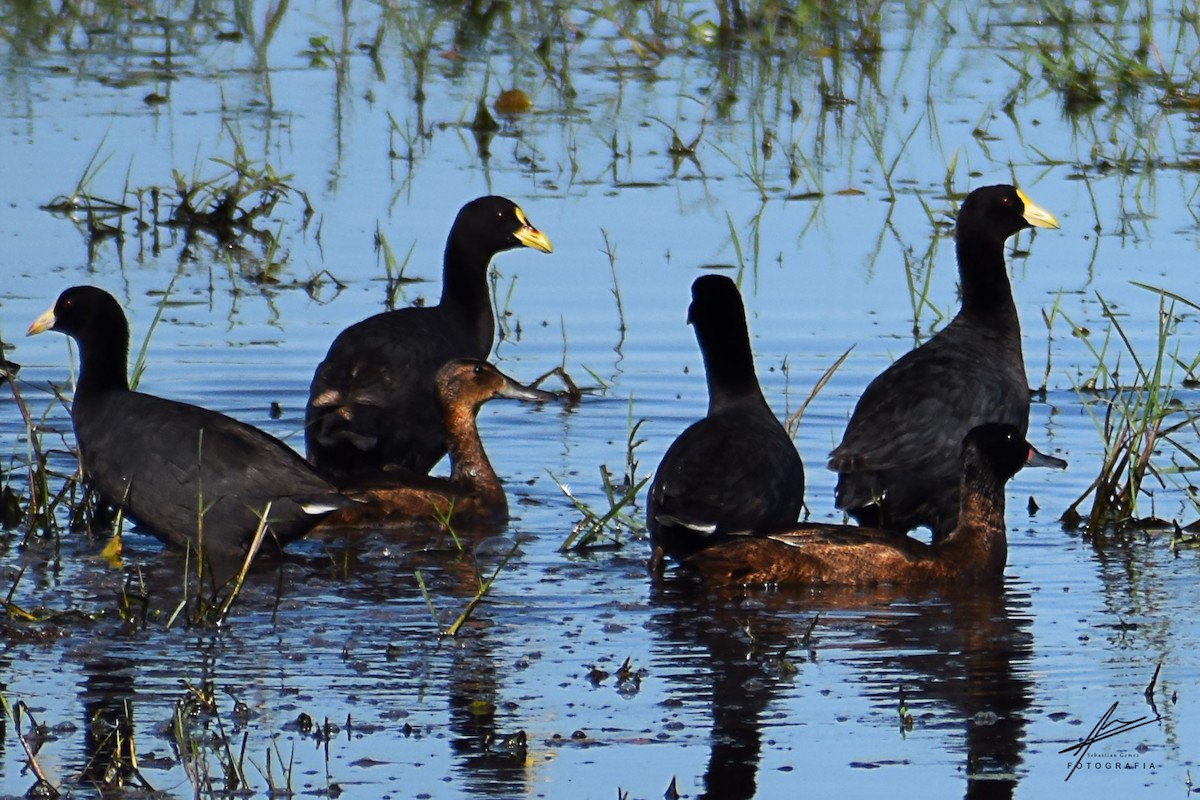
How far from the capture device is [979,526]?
812 cm

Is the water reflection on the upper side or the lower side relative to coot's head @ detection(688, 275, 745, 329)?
lower

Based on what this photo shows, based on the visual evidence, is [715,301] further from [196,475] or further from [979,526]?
[196,475]

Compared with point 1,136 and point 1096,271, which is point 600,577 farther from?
point 1,136

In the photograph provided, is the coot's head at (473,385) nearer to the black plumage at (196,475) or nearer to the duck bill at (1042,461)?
the black plumage at (196,475)

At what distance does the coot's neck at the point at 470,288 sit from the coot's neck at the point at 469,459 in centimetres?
114

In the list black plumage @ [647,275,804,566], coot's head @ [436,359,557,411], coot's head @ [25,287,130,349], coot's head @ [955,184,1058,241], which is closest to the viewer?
black plumage @ [647,275,804,566]

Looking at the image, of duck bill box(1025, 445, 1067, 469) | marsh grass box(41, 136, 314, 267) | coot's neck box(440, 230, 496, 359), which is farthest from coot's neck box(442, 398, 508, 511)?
marsh grass box(41, 136, 314, 267)

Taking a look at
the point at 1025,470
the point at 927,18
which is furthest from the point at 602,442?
the point at 927,18

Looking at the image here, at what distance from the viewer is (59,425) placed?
10.1 meters

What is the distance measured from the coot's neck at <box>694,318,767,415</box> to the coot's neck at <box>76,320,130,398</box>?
6.86 feet

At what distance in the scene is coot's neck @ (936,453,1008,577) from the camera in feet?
26.4

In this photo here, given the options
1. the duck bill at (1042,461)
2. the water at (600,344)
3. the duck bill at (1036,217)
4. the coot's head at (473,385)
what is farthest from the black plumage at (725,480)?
the duck bill at (1036,217)

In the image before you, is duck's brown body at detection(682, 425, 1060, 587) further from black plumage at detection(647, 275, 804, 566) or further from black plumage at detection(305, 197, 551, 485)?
black plumage at detection(305, 197, 551, 485)

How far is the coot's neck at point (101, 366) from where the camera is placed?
341 inches
